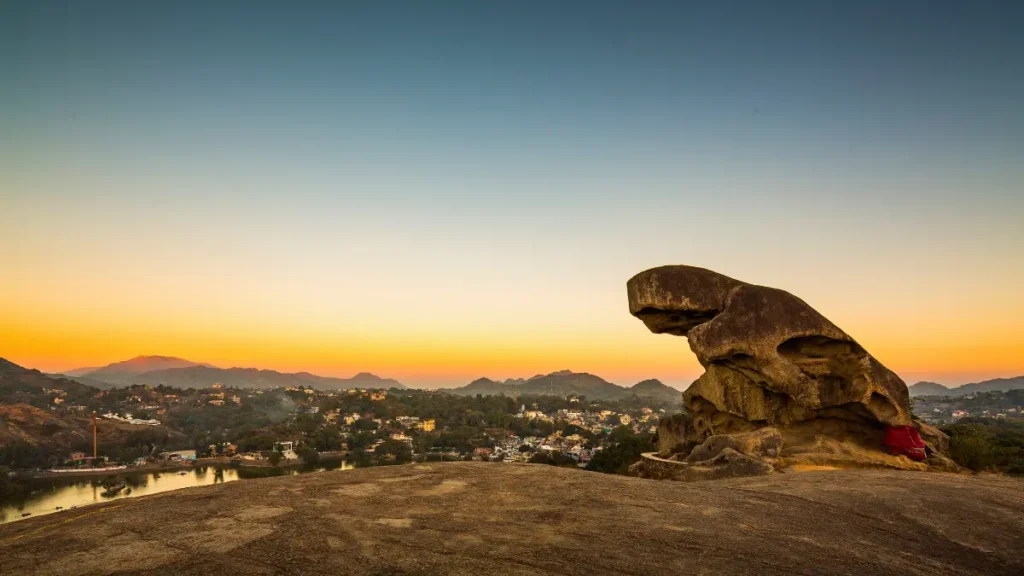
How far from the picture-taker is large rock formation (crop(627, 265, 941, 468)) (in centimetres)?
1931

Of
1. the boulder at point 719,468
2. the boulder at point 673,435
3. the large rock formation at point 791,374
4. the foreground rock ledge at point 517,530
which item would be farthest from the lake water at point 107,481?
the foreground rock ledge at point 517,530

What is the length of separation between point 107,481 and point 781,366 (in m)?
68.4

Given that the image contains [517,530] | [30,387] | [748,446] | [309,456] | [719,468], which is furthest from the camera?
[30,387]

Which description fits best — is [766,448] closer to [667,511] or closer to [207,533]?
[667,511]

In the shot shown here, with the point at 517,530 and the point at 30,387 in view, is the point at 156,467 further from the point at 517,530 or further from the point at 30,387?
the point at 30,387

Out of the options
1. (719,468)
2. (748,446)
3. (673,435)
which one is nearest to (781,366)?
(748,446)

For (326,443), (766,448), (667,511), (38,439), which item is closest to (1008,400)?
(326,443)

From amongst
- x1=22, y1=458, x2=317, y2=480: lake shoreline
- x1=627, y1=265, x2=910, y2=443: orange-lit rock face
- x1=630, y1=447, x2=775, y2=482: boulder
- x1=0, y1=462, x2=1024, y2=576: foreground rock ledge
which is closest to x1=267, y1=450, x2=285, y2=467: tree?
x1=22, y1=458, x2=317, y2=480: lake shoreline

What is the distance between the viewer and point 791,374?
1917 cm

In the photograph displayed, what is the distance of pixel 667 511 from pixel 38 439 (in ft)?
325

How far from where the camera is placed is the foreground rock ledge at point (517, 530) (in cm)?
536

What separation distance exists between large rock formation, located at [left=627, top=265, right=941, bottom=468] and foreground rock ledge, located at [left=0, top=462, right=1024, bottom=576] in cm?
984

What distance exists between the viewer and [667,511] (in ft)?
24.8

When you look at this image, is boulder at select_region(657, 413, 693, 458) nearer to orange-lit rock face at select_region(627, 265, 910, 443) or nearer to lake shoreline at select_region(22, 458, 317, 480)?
orange-lit rock face at select_region(627, 265, 910, 443)
